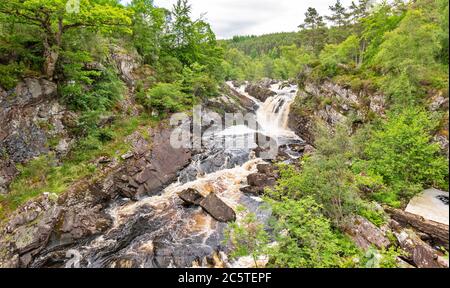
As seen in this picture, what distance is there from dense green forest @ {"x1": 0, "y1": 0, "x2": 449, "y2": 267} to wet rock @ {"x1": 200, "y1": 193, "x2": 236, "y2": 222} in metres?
0.78

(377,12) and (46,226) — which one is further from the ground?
(377,12)

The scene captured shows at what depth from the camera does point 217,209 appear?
1227 centimetres

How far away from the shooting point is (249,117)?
29688 mm

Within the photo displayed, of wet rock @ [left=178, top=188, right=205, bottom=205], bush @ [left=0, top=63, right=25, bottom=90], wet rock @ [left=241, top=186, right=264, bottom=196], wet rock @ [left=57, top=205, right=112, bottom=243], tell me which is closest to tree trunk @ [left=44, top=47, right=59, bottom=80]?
bush @ [left=0, top=63, right=25, bottom=90]

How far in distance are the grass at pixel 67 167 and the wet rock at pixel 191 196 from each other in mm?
4876

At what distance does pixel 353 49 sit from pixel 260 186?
20.6 m

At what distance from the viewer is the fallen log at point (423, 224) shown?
7.20 meters

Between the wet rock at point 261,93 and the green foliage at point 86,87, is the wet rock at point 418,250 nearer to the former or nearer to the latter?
the green foliage at point 86,87

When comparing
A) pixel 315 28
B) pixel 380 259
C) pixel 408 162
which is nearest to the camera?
pixel 380 259

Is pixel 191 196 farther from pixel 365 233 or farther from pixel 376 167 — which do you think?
pixel 376 167

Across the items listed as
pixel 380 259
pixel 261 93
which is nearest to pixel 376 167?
pixel 380 259

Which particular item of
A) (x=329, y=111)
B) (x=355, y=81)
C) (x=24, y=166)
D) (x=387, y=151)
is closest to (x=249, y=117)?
(x=329, y=111)

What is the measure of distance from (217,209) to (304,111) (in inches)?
654

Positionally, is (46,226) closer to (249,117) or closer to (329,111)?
(329,111)
